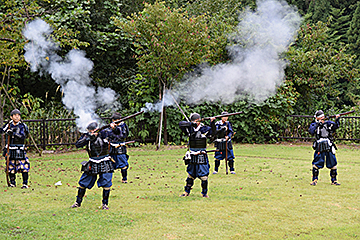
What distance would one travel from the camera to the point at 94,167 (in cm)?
656

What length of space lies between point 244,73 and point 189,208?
12.3 m

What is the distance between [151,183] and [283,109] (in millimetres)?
10538

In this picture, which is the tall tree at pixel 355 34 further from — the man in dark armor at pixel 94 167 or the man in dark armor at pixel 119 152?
the man in dark armor at pixel 94 167

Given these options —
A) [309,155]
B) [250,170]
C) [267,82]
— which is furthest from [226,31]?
[250,170]

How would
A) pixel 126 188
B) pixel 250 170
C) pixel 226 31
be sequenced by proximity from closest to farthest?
pixel 126 188
pixel 250 170
pixel 226 31

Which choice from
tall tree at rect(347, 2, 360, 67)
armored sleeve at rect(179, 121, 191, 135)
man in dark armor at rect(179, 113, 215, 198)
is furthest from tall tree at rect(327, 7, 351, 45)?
armored sleeve at rect(179, 121, 191, 135)

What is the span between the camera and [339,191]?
7.96 m

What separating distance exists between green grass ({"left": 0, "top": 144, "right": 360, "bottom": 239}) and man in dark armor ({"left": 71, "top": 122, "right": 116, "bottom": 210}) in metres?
0.30

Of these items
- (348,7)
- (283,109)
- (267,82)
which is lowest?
(283,109)

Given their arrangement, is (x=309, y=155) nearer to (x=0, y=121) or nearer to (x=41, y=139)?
(x=41, y=139)

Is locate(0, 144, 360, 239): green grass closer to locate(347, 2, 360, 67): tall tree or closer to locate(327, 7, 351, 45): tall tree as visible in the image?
locate(347, 2, 360, 67): tall tree

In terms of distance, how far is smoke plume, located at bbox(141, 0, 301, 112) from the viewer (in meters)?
17.5

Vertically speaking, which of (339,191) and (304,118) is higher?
(304,118)

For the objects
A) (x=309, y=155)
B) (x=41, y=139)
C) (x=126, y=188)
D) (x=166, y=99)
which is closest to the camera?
(x=126, y=188)
